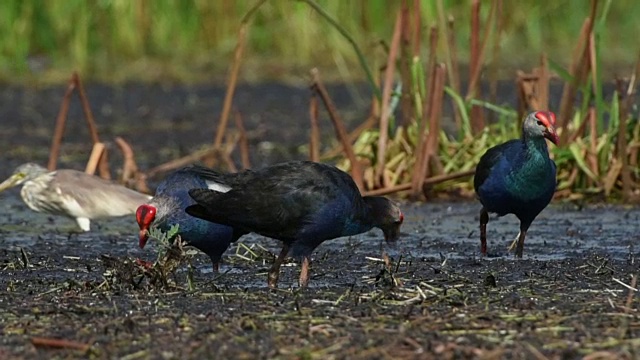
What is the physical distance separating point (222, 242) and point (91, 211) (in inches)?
102

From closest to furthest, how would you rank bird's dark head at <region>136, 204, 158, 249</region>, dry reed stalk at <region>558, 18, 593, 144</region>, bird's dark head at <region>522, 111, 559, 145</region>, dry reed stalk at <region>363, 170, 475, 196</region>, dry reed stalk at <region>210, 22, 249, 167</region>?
bird's dark head at <region>136, 204, 158, 249</region>, bird's dark head at <region>522, 111, 559, 145</region>, dry reed stalk at <region>558, 18, 593, 144</region>, dry reed stalk at <region>363, 170, 475, 196</region>, dry reed stalk at <region>210, 22, 249, 167</region>

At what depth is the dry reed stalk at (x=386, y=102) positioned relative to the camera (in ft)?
32.2

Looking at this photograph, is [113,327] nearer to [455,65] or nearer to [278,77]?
[455,65]

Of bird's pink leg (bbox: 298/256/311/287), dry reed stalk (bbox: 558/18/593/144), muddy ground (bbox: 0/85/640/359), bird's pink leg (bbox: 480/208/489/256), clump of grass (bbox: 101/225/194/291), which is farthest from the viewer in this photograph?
dry reed stalk (bbox: 558/18/593/144)

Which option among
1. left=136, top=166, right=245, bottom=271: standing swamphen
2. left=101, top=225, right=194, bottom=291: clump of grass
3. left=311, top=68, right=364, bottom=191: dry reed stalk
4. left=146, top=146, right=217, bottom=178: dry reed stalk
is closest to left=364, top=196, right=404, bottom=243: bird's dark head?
left=136, top=166, right=245, bottom=271: standing swamphen

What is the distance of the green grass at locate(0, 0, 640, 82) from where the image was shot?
56.5ft

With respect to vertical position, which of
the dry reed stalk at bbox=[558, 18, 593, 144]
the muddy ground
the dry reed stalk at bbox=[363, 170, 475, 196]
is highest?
the dry reed stalk at bbox=[558, 18, 593, 144]

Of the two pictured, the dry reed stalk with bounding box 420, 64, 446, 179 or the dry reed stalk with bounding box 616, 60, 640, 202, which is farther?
the dry reed stalk with bounding box 420, 64, 446, 179

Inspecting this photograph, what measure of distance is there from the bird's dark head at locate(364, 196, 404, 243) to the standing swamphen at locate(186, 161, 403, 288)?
17 centimetres

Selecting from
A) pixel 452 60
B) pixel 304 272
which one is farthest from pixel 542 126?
pixel 452 60

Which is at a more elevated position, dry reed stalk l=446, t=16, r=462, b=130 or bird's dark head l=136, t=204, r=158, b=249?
dry reed stalk l=446, t=16, r=462, b=130

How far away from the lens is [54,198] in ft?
31.9

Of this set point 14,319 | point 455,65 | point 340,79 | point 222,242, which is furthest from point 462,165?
point 340,79

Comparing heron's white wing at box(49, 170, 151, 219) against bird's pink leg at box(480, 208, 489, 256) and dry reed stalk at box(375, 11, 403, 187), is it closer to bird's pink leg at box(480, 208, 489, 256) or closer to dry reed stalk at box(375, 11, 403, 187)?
dry reed stalk at box(375, 11, 403, 187)
